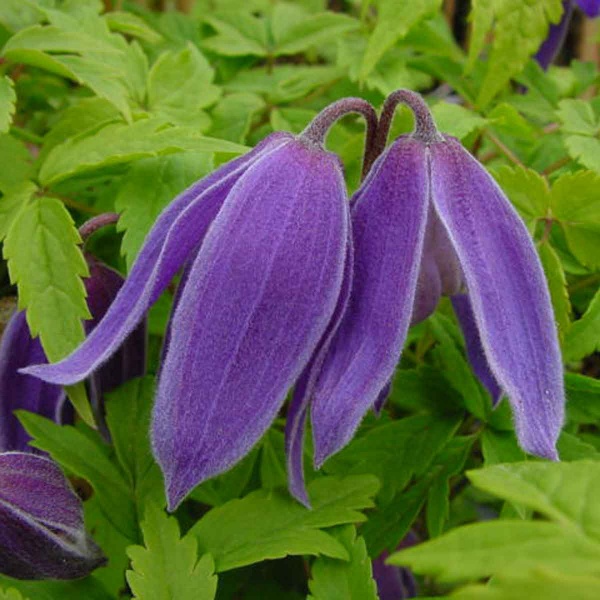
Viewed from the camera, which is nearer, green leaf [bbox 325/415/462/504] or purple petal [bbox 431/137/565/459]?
purple petal [bbox 431/137/565/459]

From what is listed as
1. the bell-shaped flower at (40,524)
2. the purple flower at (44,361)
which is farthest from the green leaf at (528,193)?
the bell-shaped flower at (40,524)

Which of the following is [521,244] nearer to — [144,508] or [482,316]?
[482,316]

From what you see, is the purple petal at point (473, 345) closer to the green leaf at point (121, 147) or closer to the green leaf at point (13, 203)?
the green leaf at point (121, 147)

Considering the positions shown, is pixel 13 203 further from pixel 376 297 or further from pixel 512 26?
pixel 512 26

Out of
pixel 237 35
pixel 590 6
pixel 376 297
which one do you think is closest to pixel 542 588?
pixel 376 297

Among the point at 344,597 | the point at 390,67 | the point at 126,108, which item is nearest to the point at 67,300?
the point at 126,108

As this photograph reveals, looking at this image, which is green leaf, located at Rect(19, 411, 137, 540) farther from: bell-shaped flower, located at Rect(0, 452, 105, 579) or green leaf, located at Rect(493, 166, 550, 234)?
green leaf, located at Rect(493, 166, 550, 234)

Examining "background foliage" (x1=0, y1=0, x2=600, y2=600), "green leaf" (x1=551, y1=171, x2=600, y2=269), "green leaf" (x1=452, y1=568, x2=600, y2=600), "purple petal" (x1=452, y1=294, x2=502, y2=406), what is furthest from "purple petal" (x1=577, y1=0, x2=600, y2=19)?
"green leaf" (x1=452, y1=568, x2=600, y2=600)
